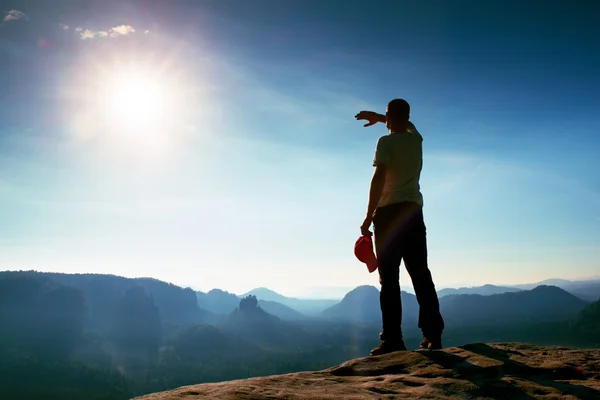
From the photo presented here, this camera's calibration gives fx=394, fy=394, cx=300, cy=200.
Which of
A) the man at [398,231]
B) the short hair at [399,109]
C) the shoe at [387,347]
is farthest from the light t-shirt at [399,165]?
the shoe at [387,347]

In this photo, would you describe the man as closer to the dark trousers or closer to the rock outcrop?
the dark trousers

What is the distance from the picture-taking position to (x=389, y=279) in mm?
7789

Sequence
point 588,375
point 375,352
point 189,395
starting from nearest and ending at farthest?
1. point 189,395
2. point 588,375
3. point 375,352

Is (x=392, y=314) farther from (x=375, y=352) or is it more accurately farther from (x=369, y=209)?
(x=369, y=209)

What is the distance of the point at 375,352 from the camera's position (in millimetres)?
7613

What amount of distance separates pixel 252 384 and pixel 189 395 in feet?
2.90

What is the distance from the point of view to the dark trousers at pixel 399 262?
7.80 meters

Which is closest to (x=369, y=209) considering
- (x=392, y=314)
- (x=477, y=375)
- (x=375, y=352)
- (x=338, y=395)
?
(x=392, y=314)

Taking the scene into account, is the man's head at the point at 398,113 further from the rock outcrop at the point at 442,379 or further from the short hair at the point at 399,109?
the rock outcrop at the point at 442,379

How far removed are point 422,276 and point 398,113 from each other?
346 cm

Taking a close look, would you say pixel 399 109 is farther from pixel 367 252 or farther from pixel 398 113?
pixel 367 252

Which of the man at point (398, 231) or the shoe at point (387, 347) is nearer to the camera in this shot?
the shoe at point (387, 347)

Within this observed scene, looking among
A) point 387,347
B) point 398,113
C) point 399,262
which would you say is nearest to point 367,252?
point 399,262

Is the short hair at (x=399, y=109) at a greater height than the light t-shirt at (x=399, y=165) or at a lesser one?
greater
